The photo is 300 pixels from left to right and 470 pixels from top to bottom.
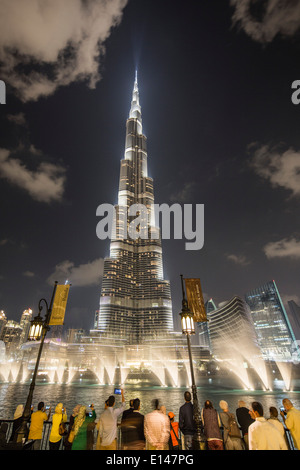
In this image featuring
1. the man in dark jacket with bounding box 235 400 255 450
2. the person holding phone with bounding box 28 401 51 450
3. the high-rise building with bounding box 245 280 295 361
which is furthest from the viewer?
the high-rise building with bounding box 245 280 295 361

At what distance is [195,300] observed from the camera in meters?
13.1

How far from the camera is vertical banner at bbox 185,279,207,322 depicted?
12905mm

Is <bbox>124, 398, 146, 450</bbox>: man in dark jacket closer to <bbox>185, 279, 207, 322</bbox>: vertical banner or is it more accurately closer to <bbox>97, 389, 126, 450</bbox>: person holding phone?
<bbox>97, 389, 126, 450</bbox>: person holding phone

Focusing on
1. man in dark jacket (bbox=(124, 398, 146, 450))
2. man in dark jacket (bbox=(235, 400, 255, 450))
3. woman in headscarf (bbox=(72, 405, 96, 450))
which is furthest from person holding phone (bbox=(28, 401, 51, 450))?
man in dark jacket (bbox=(235, 400, 255, 450))

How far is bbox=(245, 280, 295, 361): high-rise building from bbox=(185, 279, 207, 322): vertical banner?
574 feet

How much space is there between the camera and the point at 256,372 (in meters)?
103

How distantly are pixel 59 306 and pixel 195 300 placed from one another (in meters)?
10.1

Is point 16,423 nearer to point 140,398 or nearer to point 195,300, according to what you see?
point 195,300

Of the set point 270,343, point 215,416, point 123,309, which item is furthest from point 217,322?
point 215,416

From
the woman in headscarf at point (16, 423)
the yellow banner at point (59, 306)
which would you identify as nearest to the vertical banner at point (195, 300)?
the yellow banner at point (59, 306)

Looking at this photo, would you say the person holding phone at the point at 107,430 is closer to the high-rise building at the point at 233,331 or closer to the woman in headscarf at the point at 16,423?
the woman in headscarf at the point at 16,423

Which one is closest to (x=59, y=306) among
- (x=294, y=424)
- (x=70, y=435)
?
(x=70, y=435)

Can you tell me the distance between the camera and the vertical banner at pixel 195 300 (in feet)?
42.3

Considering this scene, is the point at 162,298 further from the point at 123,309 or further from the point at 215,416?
the point at 215,416
